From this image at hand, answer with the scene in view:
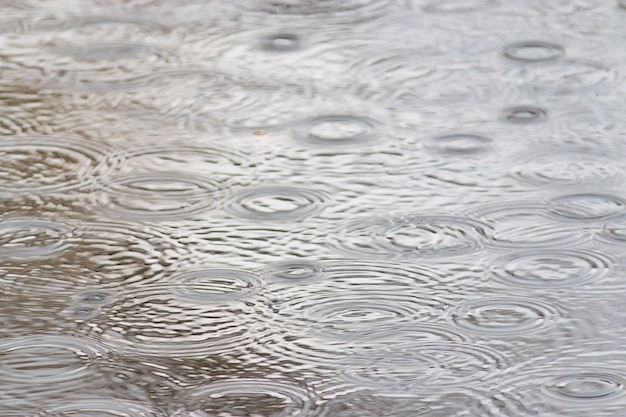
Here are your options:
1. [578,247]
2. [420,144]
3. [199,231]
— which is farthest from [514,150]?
[199,231]

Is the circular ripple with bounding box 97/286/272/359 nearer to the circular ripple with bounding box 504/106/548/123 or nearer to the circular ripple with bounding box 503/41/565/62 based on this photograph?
the circular ripple with bounding box 504/106/548/123

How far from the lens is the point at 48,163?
302 centimetres

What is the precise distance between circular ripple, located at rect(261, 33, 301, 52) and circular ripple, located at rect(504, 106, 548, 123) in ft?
2.33

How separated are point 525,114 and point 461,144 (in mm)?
243

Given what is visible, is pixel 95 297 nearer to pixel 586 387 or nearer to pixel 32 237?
pixel 32 237

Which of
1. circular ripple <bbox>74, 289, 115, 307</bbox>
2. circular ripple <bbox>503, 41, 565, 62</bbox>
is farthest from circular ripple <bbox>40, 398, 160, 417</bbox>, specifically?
circular ripple <bbox>503, 41, 565, 62</bbox>

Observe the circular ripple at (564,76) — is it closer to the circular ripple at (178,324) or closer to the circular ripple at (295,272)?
the circular ripple at (295,272)

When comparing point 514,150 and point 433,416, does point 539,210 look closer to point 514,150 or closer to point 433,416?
point 514,150

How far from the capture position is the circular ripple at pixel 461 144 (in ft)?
10.0

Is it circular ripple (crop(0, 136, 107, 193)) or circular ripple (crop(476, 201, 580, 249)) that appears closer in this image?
circular ripple (crop(476, 201, 580, 249))

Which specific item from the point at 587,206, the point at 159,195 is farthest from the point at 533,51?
the point at 159,195

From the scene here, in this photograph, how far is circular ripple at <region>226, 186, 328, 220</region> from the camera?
2.78 meters

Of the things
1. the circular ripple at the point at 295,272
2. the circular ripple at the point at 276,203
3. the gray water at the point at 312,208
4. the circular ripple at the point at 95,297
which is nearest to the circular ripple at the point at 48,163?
the gray water at the point at 312,208

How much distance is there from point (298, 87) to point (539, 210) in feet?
2.85
